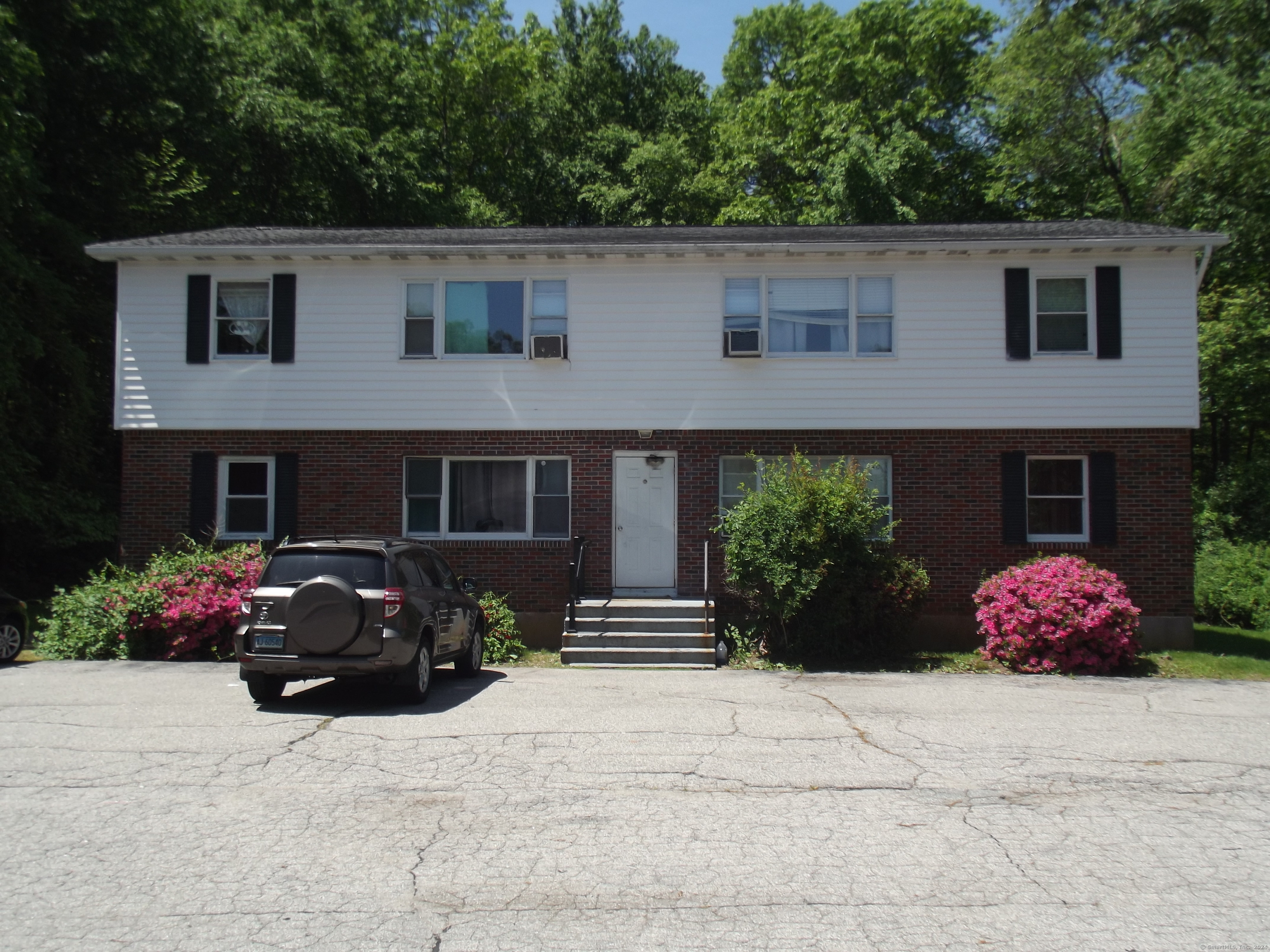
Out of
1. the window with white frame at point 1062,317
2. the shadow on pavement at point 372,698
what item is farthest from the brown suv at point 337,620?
the window with white frame at point 1062,317

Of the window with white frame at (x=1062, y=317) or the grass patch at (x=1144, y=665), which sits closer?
the grass patch at (x=1144, y=665)

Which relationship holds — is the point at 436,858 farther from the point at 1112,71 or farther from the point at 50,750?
the point at 1112,71

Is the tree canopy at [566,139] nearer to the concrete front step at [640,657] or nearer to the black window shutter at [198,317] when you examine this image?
the black window shutter at [198,317]

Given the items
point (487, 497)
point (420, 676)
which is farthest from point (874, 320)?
point (420, 676)

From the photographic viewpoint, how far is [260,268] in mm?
16047

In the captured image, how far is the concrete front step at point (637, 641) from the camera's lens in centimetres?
1398

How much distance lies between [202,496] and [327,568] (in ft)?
23.8

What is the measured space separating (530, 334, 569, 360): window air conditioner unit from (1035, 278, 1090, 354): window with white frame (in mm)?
7611

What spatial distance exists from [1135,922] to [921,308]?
481 inches

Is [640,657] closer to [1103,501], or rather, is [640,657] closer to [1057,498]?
[1057,498]

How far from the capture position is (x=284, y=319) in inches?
630

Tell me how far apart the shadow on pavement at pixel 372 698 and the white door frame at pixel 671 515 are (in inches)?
148

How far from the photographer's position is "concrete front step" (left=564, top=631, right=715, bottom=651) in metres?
14.0

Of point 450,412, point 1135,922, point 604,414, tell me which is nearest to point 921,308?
point 604,414
